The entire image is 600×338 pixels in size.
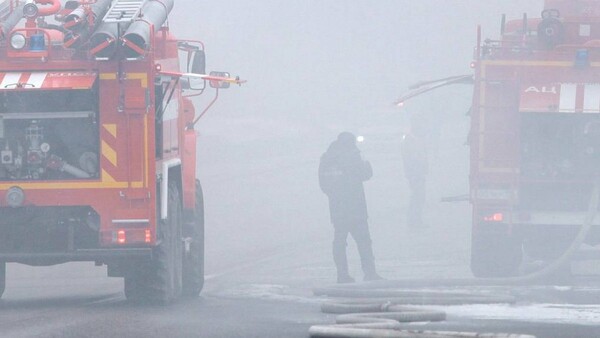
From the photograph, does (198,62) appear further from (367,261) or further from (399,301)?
(367,261)

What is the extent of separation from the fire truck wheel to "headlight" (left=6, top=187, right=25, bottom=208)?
5.59 m

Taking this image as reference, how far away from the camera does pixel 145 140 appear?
9195 mm

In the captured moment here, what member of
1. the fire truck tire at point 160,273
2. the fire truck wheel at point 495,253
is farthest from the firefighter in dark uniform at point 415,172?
the fire truck tire at point 160,273

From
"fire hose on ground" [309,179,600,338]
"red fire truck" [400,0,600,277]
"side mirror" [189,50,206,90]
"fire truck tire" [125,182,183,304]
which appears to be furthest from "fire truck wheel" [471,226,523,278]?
"fire truck tire" [125,182,183,304]

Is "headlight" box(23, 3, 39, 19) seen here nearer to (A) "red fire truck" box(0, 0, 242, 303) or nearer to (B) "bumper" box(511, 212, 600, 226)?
(A) "red fire truck" box(0, 0, 242, 303)

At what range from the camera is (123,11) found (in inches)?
368

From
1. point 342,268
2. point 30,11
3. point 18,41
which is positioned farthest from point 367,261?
point 18,41

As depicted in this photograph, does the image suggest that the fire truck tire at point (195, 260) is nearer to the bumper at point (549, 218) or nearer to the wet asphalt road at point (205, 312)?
the wet asphalt road at point (205, 312)

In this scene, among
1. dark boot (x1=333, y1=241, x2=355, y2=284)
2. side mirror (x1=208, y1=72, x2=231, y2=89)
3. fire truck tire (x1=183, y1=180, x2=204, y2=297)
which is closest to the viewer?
side mirror (x1=208, y1=72, x2=231, y2=89)

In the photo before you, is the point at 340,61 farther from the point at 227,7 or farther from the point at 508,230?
the point at 508,230

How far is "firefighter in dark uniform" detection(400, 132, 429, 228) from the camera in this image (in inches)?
768

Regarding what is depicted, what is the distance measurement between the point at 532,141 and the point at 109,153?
→ 541 centimetres

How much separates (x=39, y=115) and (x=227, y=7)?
4245 cm

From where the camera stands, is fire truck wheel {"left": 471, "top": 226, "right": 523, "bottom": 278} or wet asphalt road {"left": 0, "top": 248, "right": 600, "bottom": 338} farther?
fire truck wheel {"left": 471, "top": 226, "right": 523, "bottom": 278}
